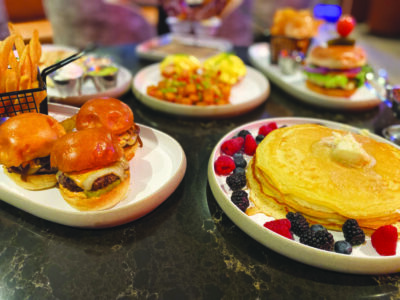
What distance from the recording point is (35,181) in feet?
4.79

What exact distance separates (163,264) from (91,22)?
4552mm

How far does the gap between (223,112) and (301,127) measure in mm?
725

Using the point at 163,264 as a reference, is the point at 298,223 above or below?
above

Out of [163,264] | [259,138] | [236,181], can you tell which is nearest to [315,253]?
[236,181]

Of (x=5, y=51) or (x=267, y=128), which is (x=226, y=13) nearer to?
(x=267, y=128)

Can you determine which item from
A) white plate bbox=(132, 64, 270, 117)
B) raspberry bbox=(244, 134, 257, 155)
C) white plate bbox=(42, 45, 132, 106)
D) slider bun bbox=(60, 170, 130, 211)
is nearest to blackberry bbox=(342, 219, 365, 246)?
raspberry bbox=(244, 134, 257, 155)

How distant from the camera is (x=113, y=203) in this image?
1.39m

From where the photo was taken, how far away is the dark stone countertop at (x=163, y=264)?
1.17 metres

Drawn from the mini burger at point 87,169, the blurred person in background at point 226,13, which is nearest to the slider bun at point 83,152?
the mini burger at point 87,169

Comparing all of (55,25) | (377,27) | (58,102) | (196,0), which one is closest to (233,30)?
(196,0)

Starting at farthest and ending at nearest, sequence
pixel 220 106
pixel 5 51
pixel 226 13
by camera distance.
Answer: pixel 226 13 → pixel 220 106 → pixel 5 51

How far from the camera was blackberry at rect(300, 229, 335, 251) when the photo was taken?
1.24m

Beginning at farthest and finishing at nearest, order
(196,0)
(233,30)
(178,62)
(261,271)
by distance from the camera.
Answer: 1. (233,30)
2. (196,0)
3. (178,62)
4. (261,271)

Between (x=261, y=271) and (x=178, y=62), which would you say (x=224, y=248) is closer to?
(x=261, y=271)
